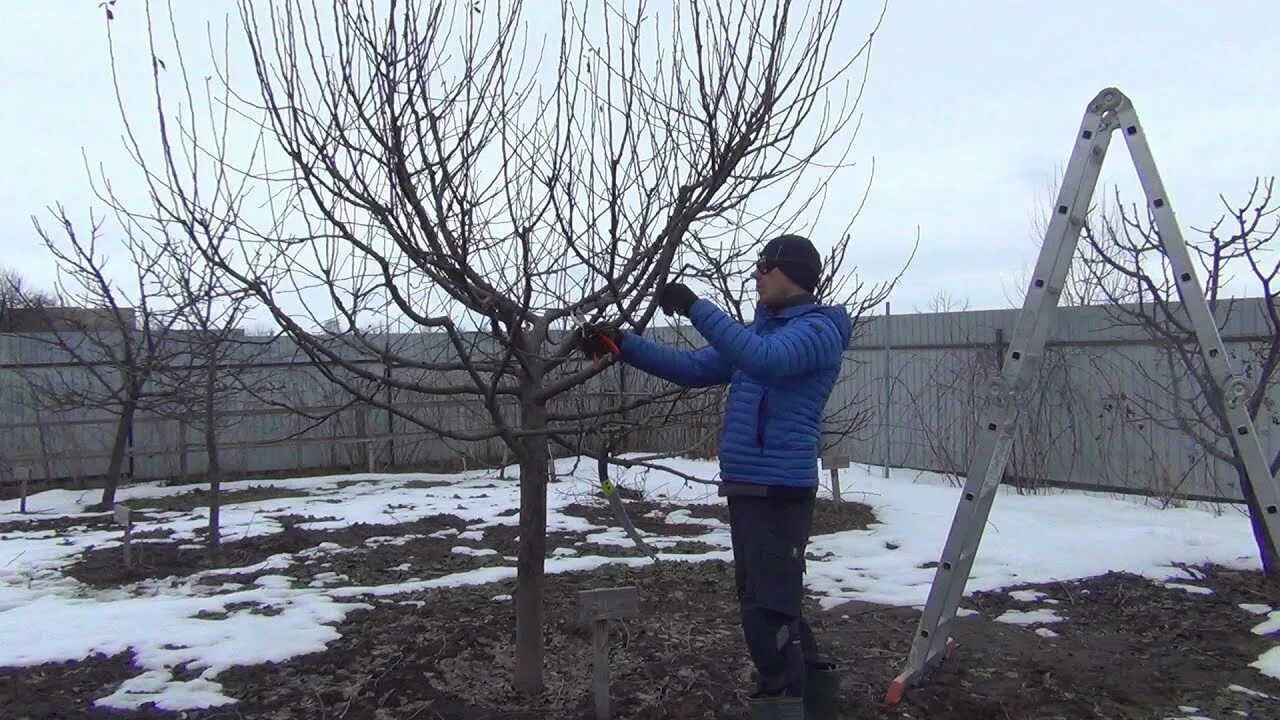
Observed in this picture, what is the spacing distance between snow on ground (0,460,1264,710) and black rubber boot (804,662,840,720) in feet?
6.53

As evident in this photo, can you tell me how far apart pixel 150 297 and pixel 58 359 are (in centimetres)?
652

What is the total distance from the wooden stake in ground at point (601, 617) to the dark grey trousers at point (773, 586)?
622 mm

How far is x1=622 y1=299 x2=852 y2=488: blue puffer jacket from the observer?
2.86 metres

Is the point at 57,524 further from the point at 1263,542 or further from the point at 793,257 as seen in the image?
the point at 1263,542

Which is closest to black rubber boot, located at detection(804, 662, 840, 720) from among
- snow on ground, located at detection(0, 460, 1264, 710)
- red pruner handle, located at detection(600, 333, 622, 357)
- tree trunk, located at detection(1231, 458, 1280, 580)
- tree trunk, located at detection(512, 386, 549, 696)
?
tree trunk, located at detection(512, 386, 549, 696)

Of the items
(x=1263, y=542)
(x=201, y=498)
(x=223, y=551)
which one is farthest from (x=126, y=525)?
(x=1263, y=542)

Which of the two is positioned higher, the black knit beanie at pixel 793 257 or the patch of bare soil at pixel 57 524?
the black knit beanie at pixel 793 257

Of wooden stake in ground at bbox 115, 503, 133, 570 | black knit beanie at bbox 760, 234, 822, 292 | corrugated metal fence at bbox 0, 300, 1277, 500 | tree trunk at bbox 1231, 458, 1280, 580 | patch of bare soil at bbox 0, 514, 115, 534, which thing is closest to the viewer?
black knit beanie at bbox 760, 234, 822, 292

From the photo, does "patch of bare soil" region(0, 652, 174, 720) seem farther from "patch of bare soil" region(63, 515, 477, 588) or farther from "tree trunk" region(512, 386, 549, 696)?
"patch of bare soil" region(63, 515, 477, 588)

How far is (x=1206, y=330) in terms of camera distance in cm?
369

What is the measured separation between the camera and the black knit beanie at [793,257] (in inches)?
123

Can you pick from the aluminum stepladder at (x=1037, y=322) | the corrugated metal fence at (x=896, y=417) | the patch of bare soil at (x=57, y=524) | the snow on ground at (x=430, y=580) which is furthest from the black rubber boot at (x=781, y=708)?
the patch of bare soil at (x=57, y=524)

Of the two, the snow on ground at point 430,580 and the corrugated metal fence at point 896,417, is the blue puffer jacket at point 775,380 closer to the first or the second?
the snow on ground at point 430,580

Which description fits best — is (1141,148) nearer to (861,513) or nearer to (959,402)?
(861,513)
